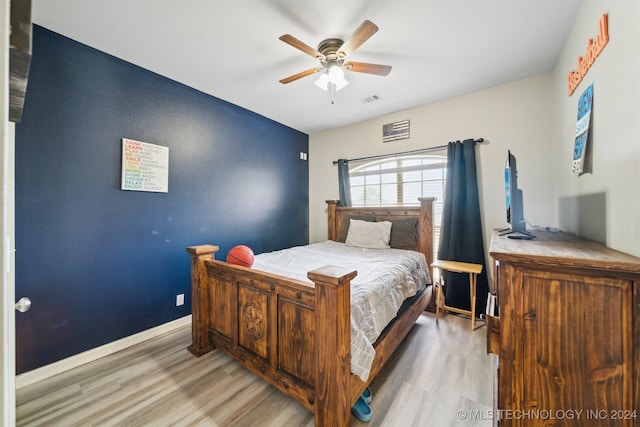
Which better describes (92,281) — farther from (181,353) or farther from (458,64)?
A: (458,64)

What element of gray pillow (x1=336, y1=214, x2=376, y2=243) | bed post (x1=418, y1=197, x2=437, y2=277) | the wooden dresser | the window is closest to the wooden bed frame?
the wooden dresser

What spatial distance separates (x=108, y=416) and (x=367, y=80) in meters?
3.40

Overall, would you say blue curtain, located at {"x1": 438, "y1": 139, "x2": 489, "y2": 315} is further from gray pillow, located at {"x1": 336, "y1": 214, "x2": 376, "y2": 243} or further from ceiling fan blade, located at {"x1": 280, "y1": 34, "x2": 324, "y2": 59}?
ceiling fan blade, located at {"x1": 280, "y1": 34, "x2": 324, "y2": 59}

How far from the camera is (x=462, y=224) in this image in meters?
2.92

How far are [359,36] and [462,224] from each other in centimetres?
231

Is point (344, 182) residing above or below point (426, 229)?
above

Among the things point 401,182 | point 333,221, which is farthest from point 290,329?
point 401,182

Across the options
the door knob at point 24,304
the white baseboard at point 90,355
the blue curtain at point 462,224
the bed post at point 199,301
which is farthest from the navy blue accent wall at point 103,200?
the blue curtain at point 462,224

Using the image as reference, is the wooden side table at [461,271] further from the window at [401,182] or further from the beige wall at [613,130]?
the beige wall at [613,130]

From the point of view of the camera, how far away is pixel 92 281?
2.10m

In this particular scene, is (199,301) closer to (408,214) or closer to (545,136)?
(408,214)

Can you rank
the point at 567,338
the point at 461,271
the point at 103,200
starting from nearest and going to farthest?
the point at 567,338 < the point at 103,200 < the point at 461,271

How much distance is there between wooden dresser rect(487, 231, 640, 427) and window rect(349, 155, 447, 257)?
2.31 meters

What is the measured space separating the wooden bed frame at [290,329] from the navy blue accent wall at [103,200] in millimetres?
731
